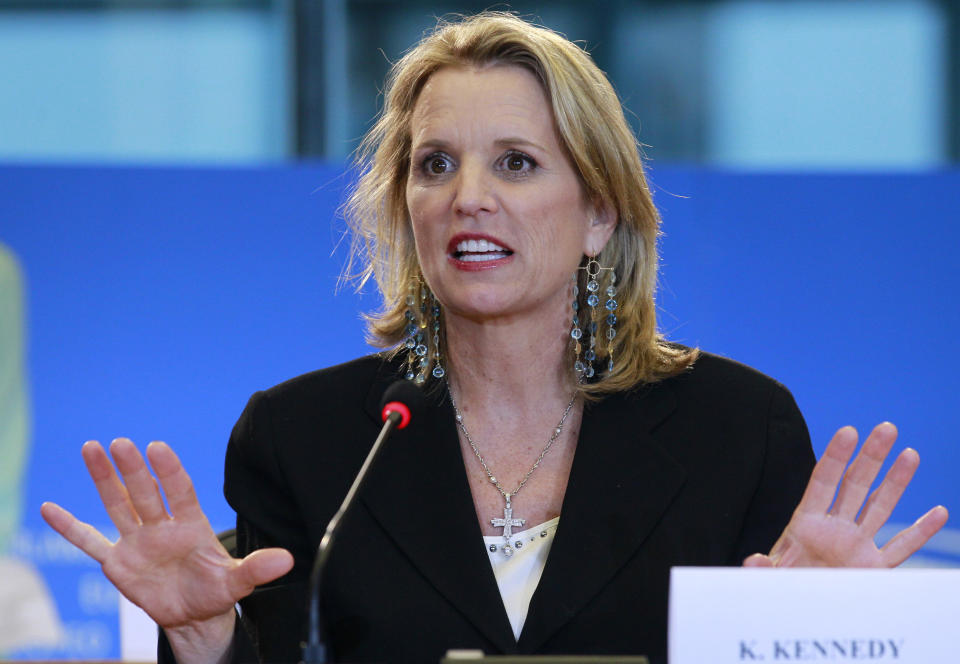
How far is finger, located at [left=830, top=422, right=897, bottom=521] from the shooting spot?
153 centimetres

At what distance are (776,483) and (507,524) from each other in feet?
1.44

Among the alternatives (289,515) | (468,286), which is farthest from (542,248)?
(289,515)

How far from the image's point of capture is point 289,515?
74.4 inches

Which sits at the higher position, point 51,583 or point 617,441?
point 617,441

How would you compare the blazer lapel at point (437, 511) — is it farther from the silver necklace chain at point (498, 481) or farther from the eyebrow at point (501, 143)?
the eyebrow at point (501, 143)

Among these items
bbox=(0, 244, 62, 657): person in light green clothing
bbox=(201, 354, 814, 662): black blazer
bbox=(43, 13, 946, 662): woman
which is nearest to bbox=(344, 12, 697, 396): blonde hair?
bbox=(43, 13, 946, 662): woman

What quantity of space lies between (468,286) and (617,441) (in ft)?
1.14

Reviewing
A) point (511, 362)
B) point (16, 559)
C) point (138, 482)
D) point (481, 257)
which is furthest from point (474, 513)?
point (16, 559)

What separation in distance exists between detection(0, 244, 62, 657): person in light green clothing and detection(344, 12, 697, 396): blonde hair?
5.11ft

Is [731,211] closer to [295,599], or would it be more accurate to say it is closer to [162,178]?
[162,178]

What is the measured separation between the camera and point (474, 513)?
1.81 metres

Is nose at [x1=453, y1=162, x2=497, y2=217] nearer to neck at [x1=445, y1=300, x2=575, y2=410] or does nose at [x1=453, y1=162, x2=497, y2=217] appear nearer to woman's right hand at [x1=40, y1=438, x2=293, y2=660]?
neck at [x1=445, y1=300, x2=575, y2=410]

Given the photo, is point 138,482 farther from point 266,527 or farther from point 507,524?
point 507,524

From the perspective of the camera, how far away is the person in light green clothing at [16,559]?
328 centimetres
